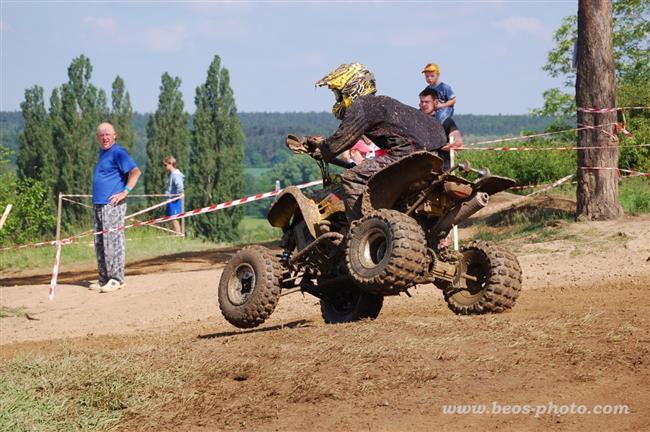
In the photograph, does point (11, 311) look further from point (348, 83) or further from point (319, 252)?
point (348, 83)

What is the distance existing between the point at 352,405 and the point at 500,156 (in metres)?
19.9

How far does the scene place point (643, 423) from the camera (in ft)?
18.4

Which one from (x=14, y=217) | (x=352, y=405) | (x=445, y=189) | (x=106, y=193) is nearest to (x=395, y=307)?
(x=445, y=189)

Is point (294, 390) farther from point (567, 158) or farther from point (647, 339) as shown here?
point (567, 158)

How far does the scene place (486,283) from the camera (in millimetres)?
8953

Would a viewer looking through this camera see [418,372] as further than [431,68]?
No

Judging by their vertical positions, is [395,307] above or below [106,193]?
below

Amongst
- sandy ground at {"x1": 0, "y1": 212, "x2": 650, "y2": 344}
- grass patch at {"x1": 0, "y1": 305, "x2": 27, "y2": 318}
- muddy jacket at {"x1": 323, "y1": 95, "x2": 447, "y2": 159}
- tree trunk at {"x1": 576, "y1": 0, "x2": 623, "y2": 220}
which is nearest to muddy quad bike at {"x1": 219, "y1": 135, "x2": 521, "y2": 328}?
muddy jacket at {"x1": 323, "y1": 95, "x2": 447, "y2": 159}

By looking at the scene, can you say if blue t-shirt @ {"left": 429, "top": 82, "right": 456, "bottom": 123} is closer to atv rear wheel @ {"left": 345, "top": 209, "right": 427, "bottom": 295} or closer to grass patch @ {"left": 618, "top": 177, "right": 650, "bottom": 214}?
grass patch @ {"left": 618, "top": 177, "right": 650, "bottom": 214}

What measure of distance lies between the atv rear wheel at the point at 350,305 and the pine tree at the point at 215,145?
47.2m

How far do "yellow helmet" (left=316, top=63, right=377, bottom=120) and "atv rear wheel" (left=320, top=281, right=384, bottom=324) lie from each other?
1.67 metres

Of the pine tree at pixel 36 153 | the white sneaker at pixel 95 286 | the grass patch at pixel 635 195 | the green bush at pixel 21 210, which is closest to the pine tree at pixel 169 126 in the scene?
the pine tree at pixel 36 153

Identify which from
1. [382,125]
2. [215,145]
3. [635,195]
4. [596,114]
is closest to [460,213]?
[382,125]

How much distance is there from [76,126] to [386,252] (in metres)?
51.4
